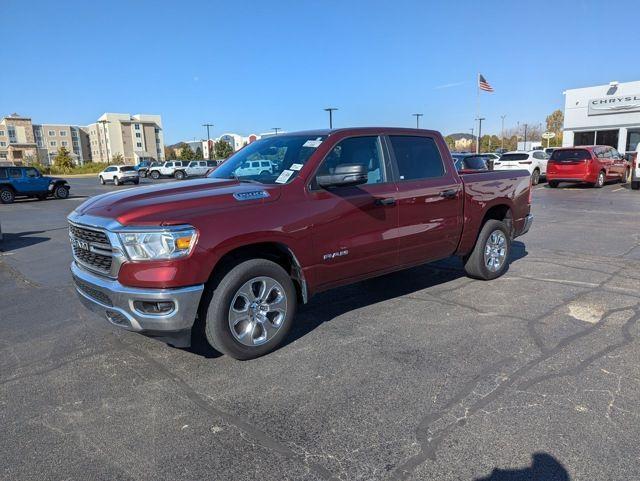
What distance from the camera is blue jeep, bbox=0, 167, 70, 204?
23281 mm

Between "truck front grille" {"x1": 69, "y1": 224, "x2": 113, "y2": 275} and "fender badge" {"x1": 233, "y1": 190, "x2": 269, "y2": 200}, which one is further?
"fender badge" {"x1": 233, "y1": 190, "x2": 269, "y2": 200}

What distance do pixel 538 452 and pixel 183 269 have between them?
256 centimetres

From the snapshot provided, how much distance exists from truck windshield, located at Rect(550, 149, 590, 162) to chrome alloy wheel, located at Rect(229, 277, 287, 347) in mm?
19793

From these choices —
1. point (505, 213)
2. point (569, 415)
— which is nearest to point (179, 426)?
point (569, 415)

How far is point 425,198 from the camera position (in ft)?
17.0

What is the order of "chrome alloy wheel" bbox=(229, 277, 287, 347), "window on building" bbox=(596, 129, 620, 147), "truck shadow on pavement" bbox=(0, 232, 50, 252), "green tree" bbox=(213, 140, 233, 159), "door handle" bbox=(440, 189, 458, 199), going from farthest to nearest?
"green tree" bbox=(213, 140, 233, 159)
"window on building" bbox=(596, 129, 620, 147)
"truck shadow on pavement" bbox=(0, 232, 50, 252)
"door handle" bbox=(440, 189, 458, 199)
"chrome alloy wheel" bbox=(229, 277, 287, 347)

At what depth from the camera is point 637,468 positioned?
8.37 feet

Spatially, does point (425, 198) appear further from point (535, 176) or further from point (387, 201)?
point (535, 176)

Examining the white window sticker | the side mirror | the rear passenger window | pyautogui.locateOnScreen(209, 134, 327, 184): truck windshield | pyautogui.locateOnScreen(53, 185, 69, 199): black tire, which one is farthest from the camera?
pyautogui.locateOnScreen(53, 185, 69, 199): black tire

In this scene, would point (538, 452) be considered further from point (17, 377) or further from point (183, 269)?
point (17, 377)

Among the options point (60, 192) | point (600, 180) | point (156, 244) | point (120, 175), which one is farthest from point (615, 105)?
point (156, 244)

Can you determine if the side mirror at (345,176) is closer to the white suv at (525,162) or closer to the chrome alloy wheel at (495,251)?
the chrome alloy wheel at (495,251)

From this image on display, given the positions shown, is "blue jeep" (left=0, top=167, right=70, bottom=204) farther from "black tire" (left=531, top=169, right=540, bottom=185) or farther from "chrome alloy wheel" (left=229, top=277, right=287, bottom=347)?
"chrome alloy wheel" (left=229, top=277, right=287, bottom=347)

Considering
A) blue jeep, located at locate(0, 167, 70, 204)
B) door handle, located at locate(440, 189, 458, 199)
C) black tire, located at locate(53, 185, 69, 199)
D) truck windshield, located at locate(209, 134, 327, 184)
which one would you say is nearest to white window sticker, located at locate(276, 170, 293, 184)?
truck windshield, located at locate(209, 134, 327, 184)
